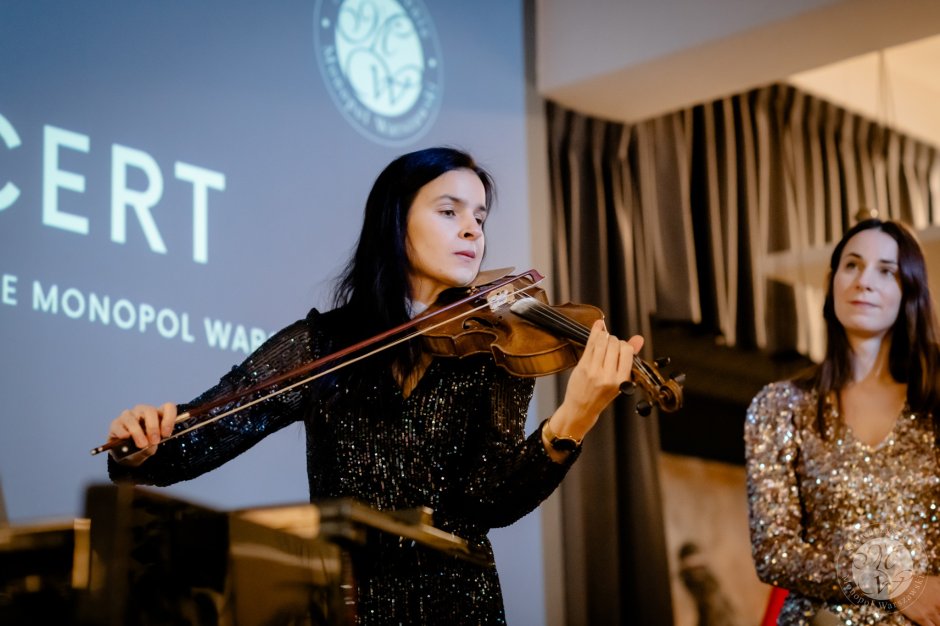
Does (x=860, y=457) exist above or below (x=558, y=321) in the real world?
below

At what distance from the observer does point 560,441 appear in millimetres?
1688

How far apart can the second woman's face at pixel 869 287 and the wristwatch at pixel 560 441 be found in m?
0.96

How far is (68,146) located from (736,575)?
2.84m

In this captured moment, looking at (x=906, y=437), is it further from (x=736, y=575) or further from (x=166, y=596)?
(x=736, y=575)

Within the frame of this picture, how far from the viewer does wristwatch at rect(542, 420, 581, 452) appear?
5.53 feet

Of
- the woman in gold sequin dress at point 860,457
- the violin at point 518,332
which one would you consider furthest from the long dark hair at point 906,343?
the violin at point 518,332

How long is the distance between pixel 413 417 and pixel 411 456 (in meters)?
0.06

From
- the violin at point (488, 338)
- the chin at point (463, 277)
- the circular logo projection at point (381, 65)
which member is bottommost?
the violin at point (488, 338)

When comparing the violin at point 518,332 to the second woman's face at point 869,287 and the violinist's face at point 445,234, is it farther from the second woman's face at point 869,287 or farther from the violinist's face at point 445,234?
the second woman's face at point 869,287

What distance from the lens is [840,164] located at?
480 centimetres

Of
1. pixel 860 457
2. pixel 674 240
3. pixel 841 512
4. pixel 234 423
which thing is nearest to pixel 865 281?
pixel 860 457

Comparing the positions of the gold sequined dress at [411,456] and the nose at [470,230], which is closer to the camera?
the gold sequined dress at [411,456]

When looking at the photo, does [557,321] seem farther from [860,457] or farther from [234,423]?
[860,457]

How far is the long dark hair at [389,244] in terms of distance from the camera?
78.7 inches
